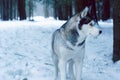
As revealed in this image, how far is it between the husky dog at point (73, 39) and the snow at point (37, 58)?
1270 millimetres

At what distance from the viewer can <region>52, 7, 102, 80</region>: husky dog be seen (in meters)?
6.27

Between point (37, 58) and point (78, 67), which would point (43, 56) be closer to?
point (37, 58)

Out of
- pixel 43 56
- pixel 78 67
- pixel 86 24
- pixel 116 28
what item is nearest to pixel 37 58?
pixel 43 56

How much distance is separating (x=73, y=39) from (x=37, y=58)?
3686mm

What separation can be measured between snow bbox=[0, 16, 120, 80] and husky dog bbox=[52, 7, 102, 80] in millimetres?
1270

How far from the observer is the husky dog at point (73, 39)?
6273mm

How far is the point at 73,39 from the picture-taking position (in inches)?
263

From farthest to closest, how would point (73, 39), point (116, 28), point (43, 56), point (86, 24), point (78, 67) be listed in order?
1. point (43, 56)
2. point (116, 28)
3. point (78, 67)
4. point (73, 39)
5. point (86, 24)

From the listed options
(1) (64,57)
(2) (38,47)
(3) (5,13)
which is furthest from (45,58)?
(3) (5,13)

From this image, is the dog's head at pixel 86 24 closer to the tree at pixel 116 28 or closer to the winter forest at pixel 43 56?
the winter forest at pixel 43 56

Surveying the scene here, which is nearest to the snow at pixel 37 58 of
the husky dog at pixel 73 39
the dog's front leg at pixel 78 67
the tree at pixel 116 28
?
the tree at pixel 116 28

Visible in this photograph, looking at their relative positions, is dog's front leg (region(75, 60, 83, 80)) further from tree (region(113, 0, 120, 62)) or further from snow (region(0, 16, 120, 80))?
tree (region(113, 0, 120, 62))

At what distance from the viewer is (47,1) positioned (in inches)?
1815

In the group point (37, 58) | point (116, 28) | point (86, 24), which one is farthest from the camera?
point (37, 58)
